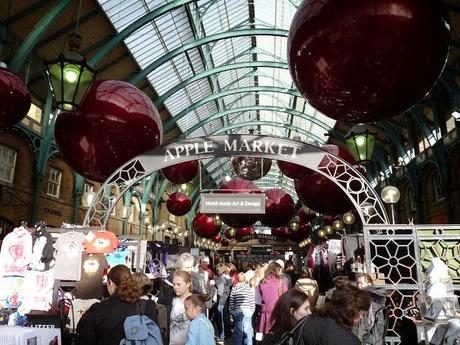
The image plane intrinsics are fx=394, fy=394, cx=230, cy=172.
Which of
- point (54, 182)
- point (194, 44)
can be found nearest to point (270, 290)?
point (54, 182)

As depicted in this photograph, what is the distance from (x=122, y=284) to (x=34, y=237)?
84.8 inches

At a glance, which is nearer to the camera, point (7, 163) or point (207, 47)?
point (7, 163)

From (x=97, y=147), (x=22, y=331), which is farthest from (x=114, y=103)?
(x=22, y=331)

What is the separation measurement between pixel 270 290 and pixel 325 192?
1.87m

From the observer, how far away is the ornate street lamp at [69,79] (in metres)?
3.87

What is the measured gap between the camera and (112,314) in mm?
2918

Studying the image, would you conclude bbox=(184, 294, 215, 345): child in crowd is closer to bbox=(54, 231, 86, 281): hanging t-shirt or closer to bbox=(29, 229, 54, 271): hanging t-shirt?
bbox=(54, 231, 86, 281): hanging t-shirt

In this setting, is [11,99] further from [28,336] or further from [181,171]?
[181,171]

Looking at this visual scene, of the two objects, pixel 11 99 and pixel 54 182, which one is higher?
pixel 54 182

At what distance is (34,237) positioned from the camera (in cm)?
465

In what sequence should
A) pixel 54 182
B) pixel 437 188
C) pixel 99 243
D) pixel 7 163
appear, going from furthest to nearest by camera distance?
pixel 437 188 → pixel 54 182 → pixel 7 163 → pixel 99 243

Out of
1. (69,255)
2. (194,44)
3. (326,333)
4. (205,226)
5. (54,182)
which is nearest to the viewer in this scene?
(326,333)

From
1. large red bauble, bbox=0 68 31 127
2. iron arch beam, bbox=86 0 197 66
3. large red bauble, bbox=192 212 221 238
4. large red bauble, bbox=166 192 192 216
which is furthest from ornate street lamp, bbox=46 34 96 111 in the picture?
large red bauble, bbox=192 212 221 238

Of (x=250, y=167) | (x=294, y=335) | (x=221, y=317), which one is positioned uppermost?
(x=250, y=167)
